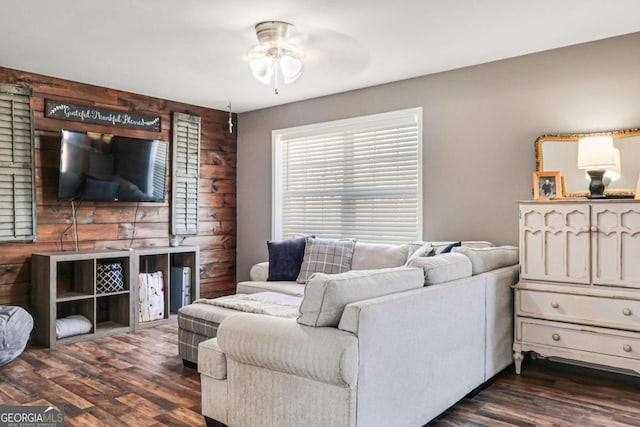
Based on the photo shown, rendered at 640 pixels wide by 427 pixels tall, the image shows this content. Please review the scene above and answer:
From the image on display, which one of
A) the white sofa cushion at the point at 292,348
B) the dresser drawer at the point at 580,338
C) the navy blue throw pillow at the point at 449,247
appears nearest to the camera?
the white sofa cushion at the point at 292,348

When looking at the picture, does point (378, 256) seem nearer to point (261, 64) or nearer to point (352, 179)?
point (352, 179)

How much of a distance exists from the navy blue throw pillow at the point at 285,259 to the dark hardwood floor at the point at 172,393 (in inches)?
46.9

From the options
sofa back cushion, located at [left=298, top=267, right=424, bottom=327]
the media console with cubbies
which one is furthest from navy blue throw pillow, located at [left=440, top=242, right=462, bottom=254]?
the media console with cubbies

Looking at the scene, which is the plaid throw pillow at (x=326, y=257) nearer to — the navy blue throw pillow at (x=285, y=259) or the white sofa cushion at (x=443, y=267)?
the navy blue throw pillow at (x=285, y=259)

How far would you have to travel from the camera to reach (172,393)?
304 centimetres

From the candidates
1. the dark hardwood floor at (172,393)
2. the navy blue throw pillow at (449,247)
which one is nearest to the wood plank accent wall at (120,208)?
the dark hardwood floor at (172,393)

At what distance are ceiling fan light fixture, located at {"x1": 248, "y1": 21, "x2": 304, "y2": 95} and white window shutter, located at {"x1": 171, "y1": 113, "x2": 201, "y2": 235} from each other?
6.82ft

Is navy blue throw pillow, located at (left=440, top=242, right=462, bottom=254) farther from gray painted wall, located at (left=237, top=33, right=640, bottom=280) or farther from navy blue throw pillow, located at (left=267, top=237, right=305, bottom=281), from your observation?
navy blue throw pillow, located at (left=267, top=237, right=305, bottom=281)

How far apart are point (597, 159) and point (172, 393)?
3.04 m

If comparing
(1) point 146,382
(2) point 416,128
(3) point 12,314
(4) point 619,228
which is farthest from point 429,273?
(3) point 12,314

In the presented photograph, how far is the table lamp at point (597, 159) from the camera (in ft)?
10.6

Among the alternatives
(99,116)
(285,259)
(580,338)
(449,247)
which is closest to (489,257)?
(449,247)

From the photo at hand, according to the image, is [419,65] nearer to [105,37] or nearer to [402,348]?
[105,37]

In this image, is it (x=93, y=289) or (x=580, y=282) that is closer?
(x=580, y=282)
